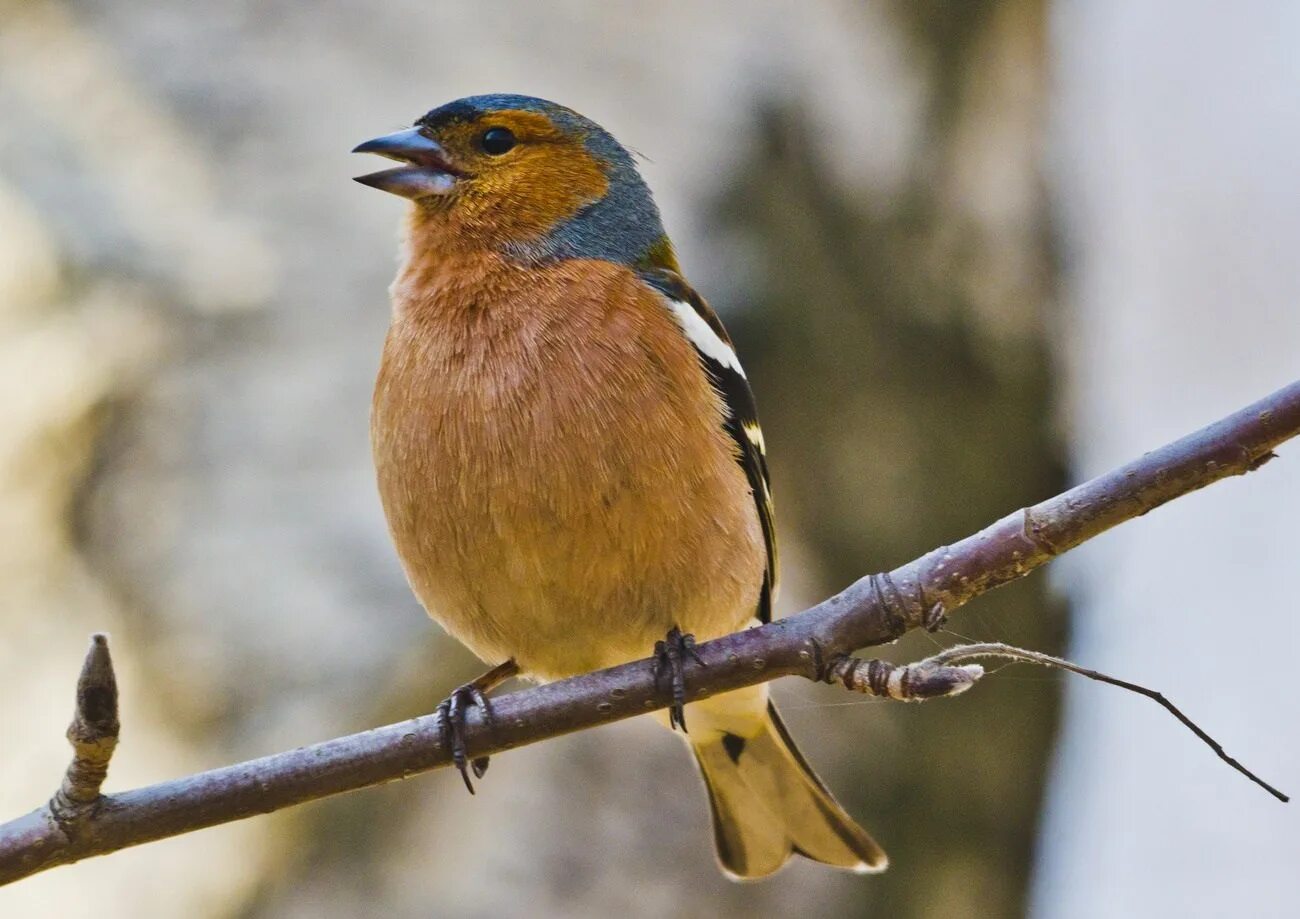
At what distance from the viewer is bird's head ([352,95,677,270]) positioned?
133 inches

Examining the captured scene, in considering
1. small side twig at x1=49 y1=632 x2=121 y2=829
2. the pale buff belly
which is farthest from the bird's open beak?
small side twig at x1=49 y1=632 x2=121 y2=829

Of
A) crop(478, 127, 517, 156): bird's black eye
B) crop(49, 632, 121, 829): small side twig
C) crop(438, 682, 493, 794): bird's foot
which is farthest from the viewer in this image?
crop(478, 127, 517, 156): bird's black eye

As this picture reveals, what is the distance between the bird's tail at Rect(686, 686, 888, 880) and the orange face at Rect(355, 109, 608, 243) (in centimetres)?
137

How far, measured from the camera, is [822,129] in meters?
4.98

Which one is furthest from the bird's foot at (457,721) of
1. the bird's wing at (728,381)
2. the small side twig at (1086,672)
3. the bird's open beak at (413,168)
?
the bird's open beak at (413,168)

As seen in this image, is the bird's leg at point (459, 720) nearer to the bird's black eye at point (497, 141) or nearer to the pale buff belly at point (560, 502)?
the pale buff belly at point (560, 502)

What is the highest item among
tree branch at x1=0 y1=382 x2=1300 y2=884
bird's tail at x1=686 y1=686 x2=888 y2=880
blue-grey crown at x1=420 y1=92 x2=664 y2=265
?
blue-grey crown at x1=420 y1=92 x2=664 y2=265

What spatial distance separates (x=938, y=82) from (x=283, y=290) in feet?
8.82

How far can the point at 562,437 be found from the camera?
285 centimetres

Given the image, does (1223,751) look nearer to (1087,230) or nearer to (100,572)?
(100,572)

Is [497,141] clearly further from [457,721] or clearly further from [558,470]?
[457,721]

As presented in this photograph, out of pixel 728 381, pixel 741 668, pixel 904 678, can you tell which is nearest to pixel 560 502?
pixel 741 668

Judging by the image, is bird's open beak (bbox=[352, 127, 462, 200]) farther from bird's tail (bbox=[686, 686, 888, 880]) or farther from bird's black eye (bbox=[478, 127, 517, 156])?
bird's tail (bbox=[686, 686, 888, 880])

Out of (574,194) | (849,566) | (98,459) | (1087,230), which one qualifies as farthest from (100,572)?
(1087,230)
